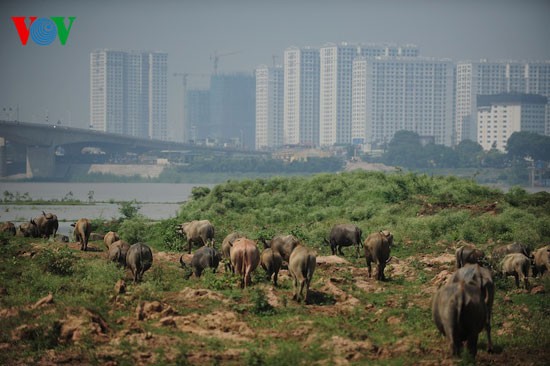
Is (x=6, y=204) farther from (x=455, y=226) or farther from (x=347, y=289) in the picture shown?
(x=347, y=289)

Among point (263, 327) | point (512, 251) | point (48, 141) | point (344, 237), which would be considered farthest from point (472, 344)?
point (48, 141)

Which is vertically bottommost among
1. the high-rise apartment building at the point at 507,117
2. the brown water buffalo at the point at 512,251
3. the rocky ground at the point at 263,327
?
the rocky ground at the point at 263,327

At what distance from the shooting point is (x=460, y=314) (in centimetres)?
1320

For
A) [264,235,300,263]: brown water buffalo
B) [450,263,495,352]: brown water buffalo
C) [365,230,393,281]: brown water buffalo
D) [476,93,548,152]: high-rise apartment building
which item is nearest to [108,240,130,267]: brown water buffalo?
[264,235,300,263]: brown water buffalo

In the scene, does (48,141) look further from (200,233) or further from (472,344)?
(472,344)

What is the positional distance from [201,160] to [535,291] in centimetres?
13741

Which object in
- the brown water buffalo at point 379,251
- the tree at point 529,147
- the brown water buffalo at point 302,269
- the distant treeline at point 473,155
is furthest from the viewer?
the tree at point 529,147

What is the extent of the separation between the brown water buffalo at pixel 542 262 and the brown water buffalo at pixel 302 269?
5366 mm

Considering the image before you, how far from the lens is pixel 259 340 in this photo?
49.5 feet

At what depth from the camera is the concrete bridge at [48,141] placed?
4244 inches

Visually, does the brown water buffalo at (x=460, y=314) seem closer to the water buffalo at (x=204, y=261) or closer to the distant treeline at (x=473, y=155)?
the water buffalo at (x=204, y=261)

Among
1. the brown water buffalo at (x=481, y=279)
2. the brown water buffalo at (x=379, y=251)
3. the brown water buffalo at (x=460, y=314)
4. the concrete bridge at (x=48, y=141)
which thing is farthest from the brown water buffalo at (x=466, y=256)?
the concrete bridge at (x=48, y=141)

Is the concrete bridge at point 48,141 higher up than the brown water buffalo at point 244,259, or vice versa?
the concrete bridge at point 48,141

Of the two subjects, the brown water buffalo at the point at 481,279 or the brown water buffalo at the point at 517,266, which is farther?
the brown water buffalo at the point at 517,266
